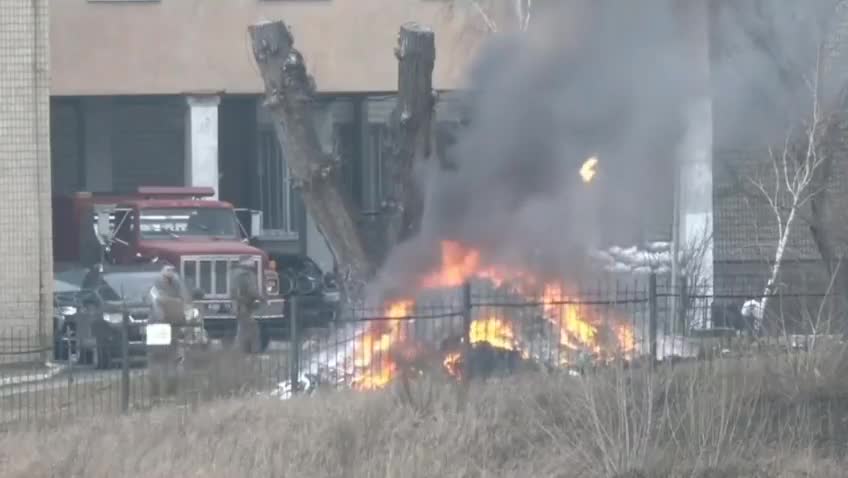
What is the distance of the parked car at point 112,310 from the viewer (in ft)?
72.3

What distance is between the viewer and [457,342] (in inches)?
731

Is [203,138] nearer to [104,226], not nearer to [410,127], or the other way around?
[104,226]

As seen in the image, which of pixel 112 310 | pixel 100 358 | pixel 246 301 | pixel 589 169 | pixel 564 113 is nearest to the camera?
pixel 564 113

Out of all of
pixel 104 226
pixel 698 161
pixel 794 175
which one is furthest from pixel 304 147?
pixel 104 226

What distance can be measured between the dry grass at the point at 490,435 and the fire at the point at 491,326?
141cm

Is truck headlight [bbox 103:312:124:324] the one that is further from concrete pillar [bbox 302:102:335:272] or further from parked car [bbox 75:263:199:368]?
concrete pillar [bbox 302:102:335:272]

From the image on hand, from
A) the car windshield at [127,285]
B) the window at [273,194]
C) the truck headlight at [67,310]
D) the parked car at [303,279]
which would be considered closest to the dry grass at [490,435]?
the truck headlight at [67,310]

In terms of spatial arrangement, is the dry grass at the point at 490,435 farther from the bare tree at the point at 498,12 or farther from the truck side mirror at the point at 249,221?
the truck side mirror at the point at 249,221

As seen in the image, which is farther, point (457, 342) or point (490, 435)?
point (457, 342)

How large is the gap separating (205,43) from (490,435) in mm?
20989

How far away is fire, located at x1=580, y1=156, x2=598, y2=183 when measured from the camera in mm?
20750

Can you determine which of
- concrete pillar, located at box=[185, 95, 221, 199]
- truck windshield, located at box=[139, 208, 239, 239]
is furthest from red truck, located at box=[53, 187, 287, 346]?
concrete pillar, located at box=[185, 95, 221, 199]

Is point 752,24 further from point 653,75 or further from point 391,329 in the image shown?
point 391,329

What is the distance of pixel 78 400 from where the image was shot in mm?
18922
